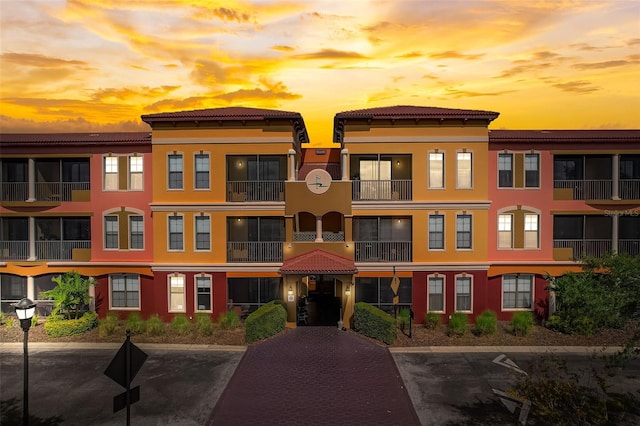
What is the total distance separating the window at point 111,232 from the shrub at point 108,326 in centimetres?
411

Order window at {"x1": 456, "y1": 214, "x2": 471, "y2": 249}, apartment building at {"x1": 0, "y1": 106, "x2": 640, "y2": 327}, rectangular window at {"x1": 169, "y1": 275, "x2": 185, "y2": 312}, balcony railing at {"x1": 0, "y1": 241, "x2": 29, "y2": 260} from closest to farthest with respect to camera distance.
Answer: apartment building at {"x1": 0, "y1": 106, "x2": 640, "y2": 327} < window at {"x1": 456, "y1": 214, "x2": 471, "y2": 249} < rectangular window at {"x1": 169, "y1": 275, "x2": 185, "y2": 312} < balcony railing at {"x1": 0, "y1": 241, "x2": 29, "y2": 260}

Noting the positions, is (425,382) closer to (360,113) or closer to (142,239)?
(360,113)

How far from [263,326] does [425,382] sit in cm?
779

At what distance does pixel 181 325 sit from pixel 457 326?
13.3 m

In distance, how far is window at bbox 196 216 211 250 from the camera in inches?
932

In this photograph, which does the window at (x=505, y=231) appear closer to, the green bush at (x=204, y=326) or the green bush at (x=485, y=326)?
the green bush at (x=485, y=326)

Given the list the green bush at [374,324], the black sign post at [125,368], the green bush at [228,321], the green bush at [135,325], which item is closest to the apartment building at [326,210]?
the green bush at [228,321]

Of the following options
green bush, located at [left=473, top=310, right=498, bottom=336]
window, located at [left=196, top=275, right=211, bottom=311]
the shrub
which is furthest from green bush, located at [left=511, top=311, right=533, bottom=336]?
the shrub

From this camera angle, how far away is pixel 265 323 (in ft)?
66.8

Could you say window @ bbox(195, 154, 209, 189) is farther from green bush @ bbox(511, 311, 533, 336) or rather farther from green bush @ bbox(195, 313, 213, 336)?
green bush @ bbox(511, 311, 533, 336)

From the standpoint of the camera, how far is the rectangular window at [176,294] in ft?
78.0

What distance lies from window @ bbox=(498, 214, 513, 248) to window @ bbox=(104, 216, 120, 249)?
21.2m

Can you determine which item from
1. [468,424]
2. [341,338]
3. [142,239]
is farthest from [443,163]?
[142,239]

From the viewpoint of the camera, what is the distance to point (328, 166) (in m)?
28.1
